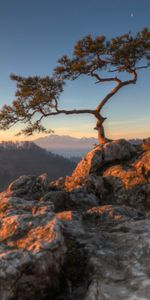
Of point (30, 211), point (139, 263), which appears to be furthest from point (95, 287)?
point (30, 211)

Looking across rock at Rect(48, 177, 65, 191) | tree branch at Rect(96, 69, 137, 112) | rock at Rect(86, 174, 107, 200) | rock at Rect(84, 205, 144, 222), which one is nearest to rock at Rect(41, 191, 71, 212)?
rock at Rect(84, 205, 144, 222)

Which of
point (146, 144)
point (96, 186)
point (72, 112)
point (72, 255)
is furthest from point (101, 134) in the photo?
point (72, 255)

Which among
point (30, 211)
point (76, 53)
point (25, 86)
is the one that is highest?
Answer: point (76, 53)

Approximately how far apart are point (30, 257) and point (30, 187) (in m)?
16.0

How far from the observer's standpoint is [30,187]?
854 inches

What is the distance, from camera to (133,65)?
3152 cm

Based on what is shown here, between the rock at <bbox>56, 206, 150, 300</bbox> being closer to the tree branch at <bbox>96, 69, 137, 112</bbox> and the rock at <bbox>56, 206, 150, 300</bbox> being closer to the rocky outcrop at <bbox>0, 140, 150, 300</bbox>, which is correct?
the rocky outcrop at <bbox>0, 140, 150, 300</bbox>

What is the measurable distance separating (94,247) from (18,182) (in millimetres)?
15923

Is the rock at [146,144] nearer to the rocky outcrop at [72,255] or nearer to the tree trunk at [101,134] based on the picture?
the tree trunk at [101,134]

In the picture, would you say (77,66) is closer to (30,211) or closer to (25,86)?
(25,86)

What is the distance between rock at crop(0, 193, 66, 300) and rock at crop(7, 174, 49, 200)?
13475 millimetres

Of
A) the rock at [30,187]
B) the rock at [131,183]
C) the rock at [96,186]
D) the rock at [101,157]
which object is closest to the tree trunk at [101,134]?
the rock at [101,157]

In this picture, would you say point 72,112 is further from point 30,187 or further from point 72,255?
point 72,255

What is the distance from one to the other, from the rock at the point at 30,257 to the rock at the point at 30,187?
44.2 feet
